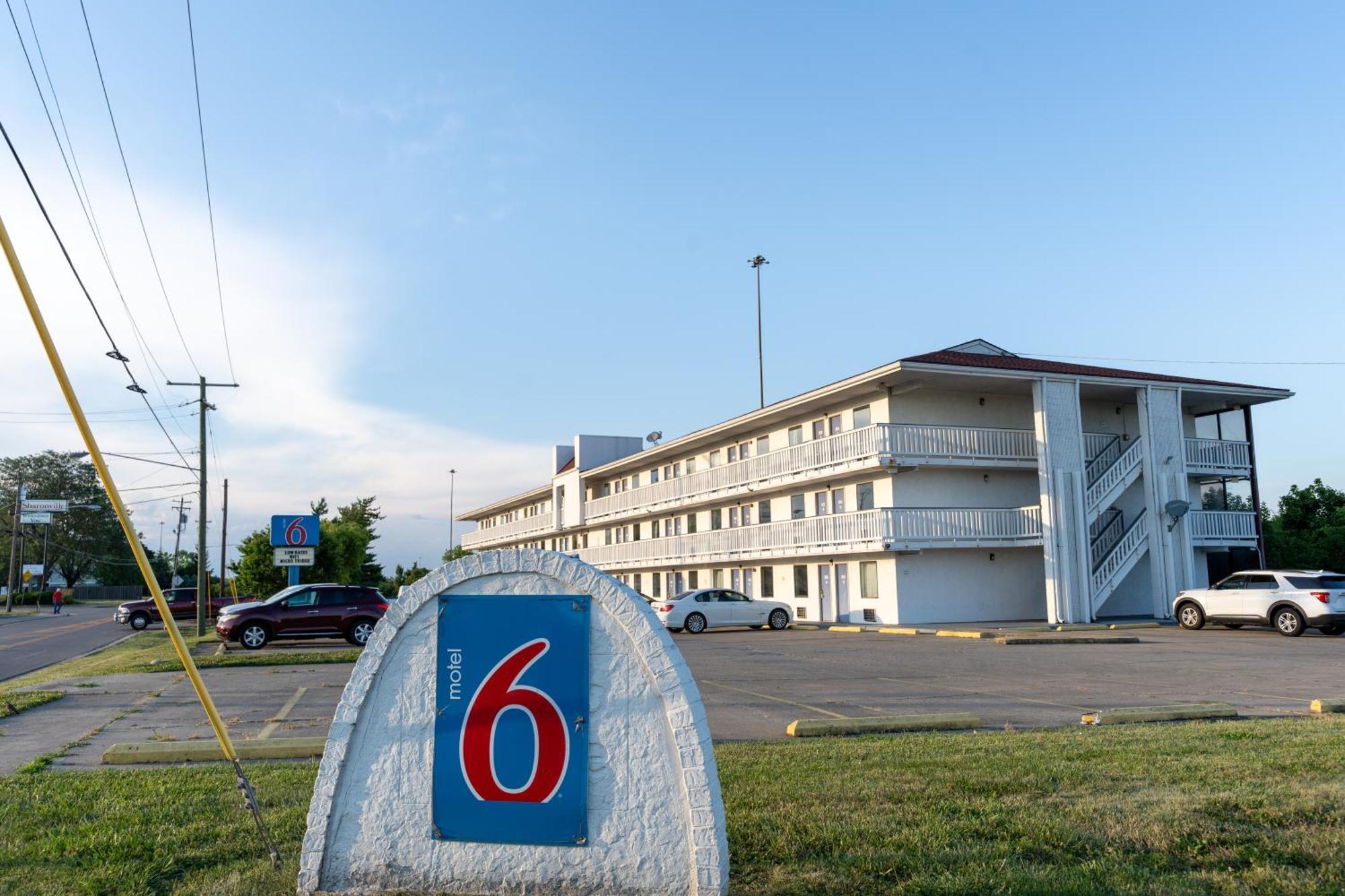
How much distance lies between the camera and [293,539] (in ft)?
112

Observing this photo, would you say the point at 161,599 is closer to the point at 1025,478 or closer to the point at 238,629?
the point at 238,629

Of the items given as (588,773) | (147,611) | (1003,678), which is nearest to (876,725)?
(588,773)

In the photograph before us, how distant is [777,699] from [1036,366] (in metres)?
25.0

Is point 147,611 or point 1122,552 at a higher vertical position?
point 1122,552

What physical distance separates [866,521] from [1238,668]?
17.0 m

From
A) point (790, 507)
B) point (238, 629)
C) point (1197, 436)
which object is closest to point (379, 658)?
point (238, 629)

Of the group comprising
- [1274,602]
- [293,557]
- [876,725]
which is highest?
[293,557]

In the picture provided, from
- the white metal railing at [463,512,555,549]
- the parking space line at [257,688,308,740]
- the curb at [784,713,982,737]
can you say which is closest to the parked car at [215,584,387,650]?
the parking space line at [257,688,308,740]

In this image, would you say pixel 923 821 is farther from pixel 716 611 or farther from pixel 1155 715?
pixel 716 611

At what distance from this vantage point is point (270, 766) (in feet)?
26.2

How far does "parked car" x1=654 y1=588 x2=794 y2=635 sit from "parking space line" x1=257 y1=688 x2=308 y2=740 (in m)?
17.7

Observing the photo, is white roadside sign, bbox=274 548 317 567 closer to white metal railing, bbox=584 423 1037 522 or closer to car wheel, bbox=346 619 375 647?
car wheel, bbox=346 619 375 647

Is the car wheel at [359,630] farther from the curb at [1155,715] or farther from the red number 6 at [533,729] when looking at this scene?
the red number 6 at [533,729]

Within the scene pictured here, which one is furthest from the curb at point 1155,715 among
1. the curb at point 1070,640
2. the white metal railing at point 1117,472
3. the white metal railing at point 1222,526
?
the white metal railing at point 1222,526
